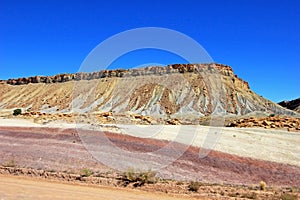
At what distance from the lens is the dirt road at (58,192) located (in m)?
11.8

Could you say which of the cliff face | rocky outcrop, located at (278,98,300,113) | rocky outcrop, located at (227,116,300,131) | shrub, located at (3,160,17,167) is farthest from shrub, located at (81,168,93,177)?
rocky outcrop, located at (278,98,300,113)

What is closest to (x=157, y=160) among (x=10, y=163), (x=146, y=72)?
(x=10, y=163)

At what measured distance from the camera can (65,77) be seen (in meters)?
121

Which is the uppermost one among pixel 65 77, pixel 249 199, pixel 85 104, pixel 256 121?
pixel 65 77

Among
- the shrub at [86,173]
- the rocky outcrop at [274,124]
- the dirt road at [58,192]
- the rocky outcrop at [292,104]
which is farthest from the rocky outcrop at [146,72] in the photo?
the dirt road at [58,192]

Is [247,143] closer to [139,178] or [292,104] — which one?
[139,178]

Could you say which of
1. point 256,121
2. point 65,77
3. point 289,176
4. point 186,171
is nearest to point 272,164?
point 289,176

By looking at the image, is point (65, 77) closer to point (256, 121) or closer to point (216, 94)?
point (216, 94)

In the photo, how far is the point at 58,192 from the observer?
1273cm

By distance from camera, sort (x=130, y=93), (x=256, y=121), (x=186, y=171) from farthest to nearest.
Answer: (x=130, y=93)
(x=256, y=121)
(x=186, y=171)

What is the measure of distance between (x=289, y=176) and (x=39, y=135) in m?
18.2

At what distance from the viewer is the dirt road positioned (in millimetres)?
11798

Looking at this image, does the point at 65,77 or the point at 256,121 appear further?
the point at 65,77

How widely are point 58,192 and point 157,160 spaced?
9.45 m
